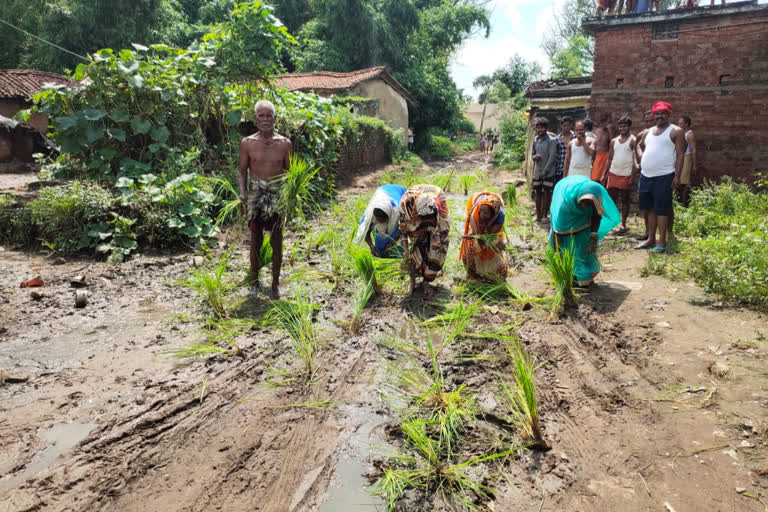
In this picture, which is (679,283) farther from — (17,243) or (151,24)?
(151,24)

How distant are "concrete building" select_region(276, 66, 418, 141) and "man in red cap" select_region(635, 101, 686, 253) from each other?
1297 cm

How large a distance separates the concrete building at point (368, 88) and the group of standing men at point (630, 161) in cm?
1103

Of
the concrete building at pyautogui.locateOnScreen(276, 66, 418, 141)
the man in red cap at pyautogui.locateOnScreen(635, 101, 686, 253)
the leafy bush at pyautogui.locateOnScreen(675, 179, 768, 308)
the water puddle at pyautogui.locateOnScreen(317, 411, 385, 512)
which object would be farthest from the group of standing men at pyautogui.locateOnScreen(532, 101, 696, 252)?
the concrete building at pyautogui.locateOnScreen(276, 66, 418, 141)

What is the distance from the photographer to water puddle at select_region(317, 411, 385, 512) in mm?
2154

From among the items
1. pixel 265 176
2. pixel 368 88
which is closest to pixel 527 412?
pixel 265 176

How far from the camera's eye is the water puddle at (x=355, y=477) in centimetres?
215

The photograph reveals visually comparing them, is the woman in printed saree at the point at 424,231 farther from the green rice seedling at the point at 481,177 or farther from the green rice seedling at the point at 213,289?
the green rice seedling at the point at 481,177

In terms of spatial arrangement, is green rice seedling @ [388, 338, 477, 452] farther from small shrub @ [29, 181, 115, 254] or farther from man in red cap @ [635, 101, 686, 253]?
small shrub @ [29, 181, 115, 254]

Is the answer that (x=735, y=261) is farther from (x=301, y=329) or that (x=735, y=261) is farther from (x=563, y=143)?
(x=563, y=143)

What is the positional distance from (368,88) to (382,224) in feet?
51.2

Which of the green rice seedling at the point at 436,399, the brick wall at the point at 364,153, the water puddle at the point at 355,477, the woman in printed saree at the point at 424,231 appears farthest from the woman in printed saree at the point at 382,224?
the brick wall at the point at 364,153

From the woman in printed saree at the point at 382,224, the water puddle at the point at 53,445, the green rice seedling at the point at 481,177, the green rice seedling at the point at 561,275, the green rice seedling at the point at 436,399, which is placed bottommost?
the water puddle at the point at 53,445

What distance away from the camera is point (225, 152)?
790 centimetres

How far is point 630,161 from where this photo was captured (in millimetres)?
6453
